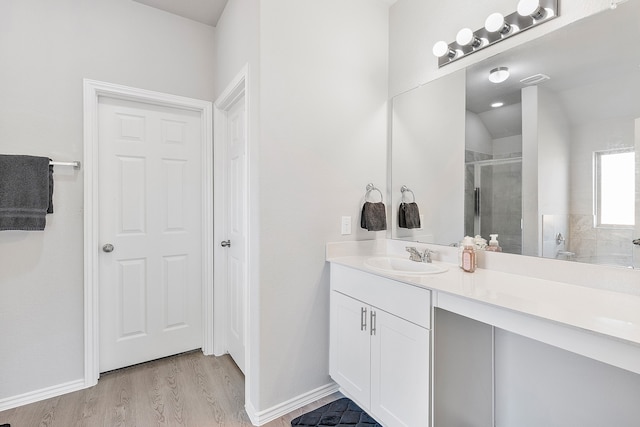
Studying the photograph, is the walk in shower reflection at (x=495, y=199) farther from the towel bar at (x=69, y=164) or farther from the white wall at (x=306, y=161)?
the towel bar at (x=69, y=164)

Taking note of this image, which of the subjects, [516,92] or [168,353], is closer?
[516,92]

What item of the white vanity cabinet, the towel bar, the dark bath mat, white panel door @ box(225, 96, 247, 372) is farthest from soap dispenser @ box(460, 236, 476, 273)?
the towel bar

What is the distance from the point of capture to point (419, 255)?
1.83m

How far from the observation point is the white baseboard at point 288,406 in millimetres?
1690

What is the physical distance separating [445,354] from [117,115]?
99.2 inches

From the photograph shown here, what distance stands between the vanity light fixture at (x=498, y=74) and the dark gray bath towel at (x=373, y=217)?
92cm

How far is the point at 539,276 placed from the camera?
139 centimetres

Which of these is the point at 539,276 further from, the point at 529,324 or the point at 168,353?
the point at 168,353

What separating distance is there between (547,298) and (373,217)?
101cm

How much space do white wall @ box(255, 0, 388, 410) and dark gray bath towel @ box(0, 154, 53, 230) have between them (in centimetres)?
→ 135

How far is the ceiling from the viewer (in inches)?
85.7

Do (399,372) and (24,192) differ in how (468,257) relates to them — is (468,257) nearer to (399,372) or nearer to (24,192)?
(399,372)

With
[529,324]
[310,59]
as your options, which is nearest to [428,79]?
[310,59]

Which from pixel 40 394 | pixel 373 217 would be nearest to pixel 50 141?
pixel 40 394
